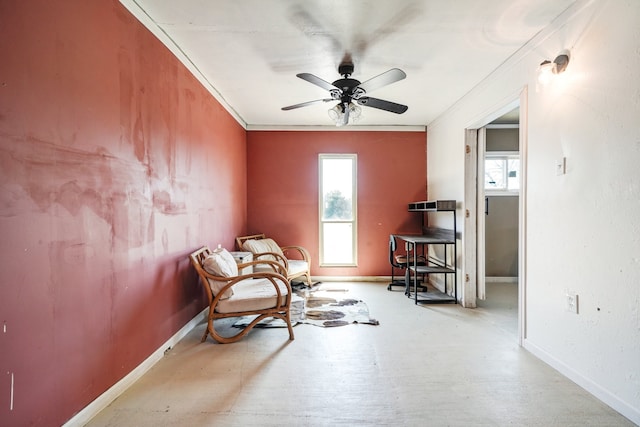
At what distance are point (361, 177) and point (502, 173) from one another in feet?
7.29

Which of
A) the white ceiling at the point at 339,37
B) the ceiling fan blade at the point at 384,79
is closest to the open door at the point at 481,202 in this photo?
the white ceiling at the point at 339,37

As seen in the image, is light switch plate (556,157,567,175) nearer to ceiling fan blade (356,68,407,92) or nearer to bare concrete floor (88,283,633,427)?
ceiling fan blade (356,68,407,92)

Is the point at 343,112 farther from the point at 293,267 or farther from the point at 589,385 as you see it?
the point at 589,385

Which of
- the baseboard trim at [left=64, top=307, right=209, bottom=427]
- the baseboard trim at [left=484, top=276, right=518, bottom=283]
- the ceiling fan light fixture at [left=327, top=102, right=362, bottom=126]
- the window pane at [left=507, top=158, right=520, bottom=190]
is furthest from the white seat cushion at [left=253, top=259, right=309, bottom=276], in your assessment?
the window pane at [left=507, top=158, right=520, bottom=190]

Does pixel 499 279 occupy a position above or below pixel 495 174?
below

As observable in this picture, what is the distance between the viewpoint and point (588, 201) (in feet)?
5.93

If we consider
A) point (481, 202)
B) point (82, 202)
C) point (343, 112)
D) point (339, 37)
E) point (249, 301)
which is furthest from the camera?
point (481, 202)

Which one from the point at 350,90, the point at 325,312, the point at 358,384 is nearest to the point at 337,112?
the point at 350,90

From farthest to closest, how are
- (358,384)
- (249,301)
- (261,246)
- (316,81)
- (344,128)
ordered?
(344,128)
(261,246)
(249,301)
(316,81)
(358,384)

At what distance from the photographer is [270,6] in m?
1.92

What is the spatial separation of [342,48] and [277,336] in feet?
8.60

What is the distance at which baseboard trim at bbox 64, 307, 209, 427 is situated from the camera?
1519 millimetres

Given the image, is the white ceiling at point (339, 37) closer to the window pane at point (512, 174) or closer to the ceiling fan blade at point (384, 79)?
the ceiling fan blade at point (384, 79)

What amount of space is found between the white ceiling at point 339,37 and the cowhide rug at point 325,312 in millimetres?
2354
